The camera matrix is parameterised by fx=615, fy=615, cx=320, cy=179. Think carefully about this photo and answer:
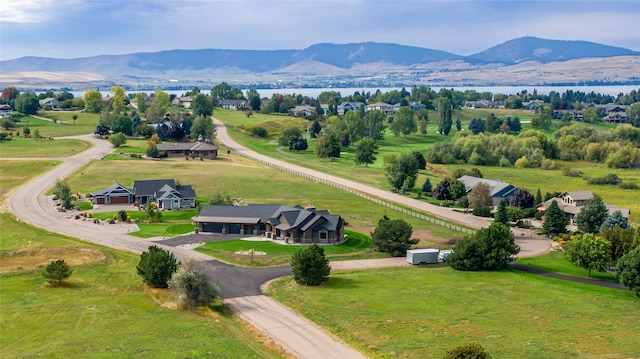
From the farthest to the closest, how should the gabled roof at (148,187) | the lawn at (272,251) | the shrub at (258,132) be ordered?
1. the shrub at (258,132)
2. the gabled roof at (148,187)
3. the lawn at (272,251)

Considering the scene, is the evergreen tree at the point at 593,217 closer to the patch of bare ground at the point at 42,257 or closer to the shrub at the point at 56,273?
the patch of bare ground at the point at 42,257

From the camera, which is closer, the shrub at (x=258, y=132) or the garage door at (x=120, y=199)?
the garage door at (x=120, y=199)

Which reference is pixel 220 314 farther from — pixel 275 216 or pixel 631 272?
pixel 631 272

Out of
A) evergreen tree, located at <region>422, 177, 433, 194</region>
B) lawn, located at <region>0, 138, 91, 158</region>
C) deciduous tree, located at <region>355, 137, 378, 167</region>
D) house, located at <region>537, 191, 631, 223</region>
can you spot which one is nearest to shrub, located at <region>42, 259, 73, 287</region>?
house, located at <region>537, 191, 631, 223</region>

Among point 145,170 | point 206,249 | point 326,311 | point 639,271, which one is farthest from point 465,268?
point 145,170

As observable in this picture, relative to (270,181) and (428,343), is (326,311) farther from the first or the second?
(270,181)

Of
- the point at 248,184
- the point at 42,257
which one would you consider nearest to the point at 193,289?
the point at 42,257

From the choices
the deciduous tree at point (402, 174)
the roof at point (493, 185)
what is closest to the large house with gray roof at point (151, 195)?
the deciduous tree at point (402, 174)
